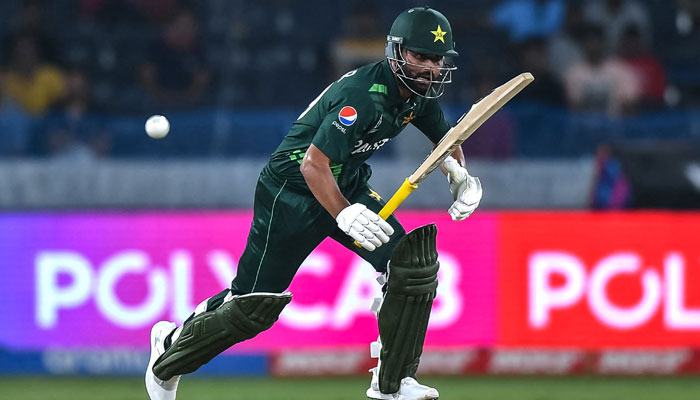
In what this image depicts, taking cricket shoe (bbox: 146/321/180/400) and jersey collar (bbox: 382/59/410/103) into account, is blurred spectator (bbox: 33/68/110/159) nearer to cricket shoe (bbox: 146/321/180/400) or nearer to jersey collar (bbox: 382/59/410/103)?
cricket shoe (bbox: 146/321/180/400)

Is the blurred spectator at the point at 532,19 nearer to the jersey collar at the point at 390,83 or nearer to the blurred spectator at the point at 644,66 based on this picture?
the blurred spectator at the point at 644,66

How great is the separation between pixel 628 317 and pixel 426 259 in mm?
2379

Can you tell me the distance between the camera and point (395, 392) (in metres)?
4.16

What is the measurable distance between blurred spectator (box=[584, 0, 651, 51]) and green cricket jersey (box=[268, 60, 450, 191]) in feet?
11.2

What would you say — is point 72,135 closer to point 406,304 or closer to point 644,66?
point 406,304

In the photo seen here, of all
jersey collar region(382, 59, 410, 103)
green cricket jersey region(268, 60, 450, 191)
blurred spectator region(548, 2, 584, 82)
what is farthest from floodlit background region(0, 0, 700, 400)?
jersey collar region(382, 59, 410, 103)

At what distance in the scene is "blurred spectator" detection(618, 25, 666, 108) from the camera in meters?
6.96

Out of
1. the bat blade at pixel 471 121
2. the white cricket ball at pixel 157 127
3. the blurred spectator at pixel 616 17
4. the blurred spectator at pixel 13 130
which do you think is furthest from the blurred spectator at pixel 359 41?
the bat blade at pixel 471 121

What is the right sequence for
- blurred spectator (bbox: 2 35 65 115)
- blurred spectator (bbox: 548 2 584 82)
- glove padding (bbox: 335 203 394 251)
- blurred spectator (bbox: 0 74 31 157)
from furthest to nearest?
blurred spectator (bbox: 548 2 584 82), blurred spectator (bbox: 2 35 65 115), blurred spectator (bbox: 0 74 31 157), glove padding (bbox: 335 203 394 251)

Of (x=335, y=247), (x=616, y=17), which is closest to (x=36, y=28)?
(x=335, y=247)

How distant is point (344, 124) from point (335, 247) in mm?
2250

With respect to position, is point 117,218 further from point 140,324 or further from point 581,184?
point 581,184

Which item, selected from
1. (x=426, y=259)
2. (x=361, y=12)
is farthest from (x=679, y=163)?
(x=426, y=259)

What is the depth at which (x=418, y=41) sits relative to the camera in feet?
13.0
